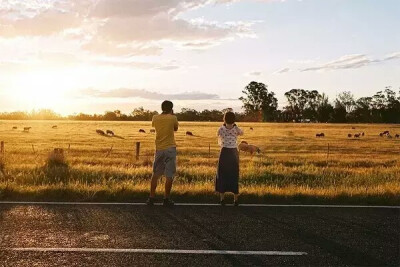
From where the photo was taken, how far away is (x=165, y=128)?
8.14 m

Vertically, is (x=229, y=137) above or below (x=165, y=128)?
→ below

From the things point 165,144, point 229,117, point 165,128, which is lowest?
point 165,144

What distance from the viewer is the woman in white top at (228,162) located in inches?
320

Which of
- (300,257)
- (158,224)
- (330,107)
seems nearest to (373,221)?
(300,257)

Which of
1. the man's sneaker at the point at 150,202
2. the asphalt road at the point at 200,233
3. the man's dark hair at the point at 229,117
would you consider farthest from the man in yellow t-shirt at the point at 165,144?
the man's dark hair at the point at 229,117

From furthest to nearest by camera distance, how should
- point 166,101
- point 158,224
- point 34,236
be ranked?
point 166,101, point 158,224, point 34,236

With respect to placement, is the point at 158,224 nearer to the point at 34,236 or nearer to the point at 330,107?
the point at 34,236

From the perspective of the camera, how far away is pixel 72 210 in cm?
737

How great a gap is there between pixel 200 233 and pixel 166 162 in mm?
2400

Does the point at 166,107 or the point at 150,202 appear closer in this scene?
the point at 150,202

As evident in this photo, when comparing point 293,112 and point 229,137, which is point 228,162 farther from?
point 293,112

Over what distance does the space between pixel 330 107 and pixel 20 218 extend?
396 ft

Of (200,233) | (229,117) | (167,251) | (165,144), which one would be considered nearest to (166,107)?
(165,144)

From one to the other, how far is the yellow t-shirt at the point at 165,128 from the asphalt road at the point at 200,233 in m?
1.17
